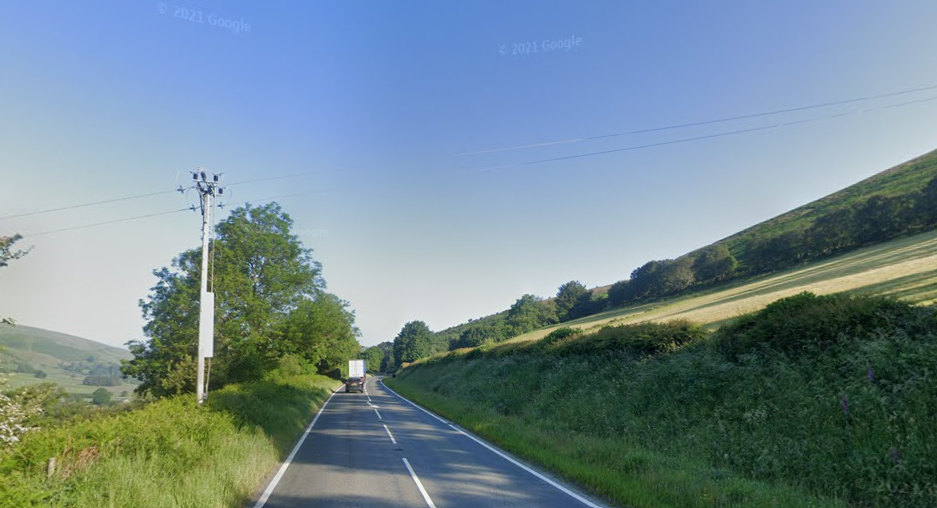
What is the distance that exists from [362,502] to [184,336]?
85.9ft

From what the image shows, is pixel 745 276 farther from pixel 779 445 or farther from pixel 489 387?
pixel 779 445

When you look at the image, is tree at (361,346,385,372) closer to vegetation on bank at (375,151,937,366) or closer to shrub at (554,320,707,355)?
vegetation on bank at (375,151,937,366)

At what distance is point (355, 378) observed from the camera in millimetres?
47562

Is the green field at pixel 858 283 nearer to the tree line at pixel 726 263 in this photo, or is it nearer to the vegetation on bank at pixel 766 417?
the vegetation on bank at pixel 766 417

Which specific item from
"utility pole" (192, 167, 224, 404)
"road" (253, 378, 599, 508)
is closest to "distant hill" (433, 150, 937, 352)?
"road" (253, 378, 599, 508)

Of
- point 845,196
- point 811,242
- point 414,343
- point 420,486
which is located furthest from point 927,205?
point 414,343

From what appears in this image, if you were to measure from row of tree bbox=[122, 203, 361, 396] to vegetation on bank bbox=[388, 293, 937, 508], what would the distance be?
2111 cm

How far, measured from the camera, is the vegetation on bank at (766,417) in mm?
6715

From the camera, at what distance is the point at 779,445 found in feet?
27.2

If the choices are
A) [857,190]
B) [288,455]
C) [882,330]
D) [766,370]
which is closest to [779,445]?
[766,370]

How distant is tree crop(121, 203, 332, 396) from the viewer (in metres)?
26.9

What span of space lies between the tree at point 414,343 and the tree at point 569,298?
1512 inches

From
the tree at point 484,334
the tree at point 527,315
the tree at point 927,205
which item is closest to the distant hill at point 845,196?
the tree at point 927,205

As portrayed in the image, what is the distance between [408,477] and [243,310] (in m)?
26.3
